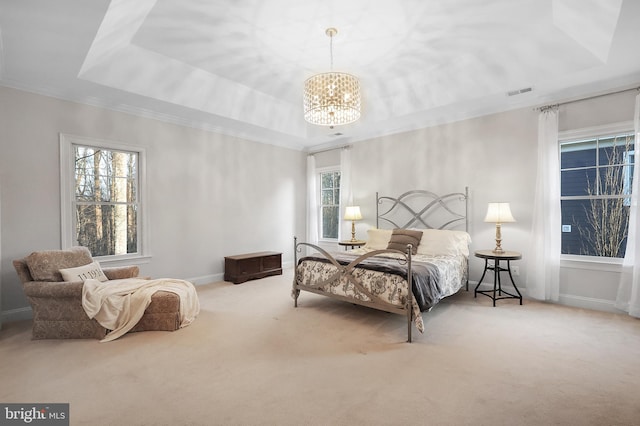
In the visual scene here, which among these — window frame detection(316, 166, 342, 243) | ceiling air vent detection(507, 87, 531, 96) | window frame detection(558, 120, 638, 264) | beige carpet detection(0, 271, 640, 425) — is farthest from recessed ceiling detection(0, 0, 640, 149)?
beige carpet detection(0, 271, 640, 425)

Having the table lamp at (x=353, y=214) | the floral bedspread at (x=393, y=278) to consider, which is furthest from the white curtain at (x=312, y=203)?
the floral bedspread at (x=393, y=278)

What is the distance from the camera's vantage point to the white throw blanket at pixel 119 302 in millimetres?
3115

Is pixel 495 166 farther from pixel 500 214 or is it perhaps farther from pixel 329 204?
pixel 329 204

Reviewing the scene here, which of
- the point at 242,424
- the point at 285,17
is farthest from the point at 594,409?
the point at 285,17

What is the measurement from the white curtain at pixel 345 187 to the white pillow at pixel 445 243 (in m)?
2.08

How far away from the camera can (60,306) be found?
3.11 m

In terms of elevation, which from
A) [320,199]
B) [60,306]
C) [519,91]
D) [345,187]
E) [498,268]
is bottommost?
[60,306]

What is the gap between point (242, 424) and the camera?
1.89 metres

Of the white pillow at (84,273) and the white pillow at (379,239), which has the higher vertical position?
the white pillow at (379,239)

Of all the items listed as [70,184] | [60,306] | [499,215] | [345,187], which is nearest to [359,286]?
[499,215]

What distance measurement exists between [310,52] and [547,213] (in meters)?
3.83

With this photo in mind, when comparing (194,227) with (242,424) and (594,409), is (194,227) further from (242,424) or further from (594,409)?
(594,409)

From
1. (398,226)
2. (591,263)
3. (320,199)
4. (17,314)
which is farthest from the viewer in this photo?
(320,199)

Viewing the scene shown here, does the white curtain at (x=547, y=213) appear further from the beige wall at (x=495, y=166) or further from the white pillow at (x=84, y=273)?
the white pillow at (x=84, y=273)
